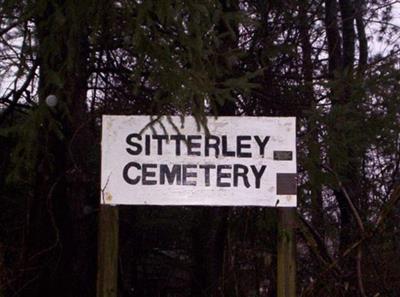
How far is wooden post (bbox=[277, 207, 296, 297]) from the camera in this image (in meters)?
5.56

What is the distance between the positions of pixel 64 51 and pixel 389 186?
14.5 feet

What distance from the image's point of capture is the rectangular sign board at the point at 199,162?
213 inches

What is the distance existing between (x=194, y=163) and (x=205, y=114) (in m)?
0.35

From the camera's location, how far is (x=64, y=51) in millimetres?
6160

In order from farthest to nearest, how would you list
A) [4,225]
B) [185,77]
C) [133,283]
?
1. [133,283]
2. [4,225]
3. [185,77]

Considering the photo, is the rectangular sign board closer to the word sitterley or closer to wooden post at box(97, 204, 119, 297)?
the word sitterley

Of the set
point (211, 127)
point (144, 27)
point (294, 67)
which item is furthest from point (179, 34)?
point (294, 67)

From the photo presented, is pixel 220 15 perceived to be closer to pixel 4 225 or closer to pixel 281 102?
pixel 281 102

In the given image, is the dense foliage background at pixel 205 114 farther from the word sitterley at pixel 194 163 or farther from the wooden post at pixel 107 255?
the wooden post at pixel 107 255

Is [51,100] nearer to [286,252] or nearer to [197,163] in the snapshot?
[197,163]

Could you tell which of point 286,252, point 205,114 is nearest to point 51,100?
point 205,114

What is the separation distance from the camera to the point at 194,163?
5445 millimetres

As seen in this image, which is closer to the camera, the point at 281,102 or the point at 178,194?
the point at 178,194

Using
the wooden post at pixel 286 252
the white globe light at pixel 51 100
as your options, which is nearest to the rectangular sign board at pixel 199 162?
the wooden post at pixel 286 252
